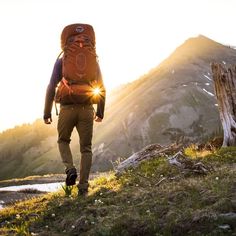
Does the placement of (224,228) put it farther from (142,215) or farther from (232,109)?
(232,109)

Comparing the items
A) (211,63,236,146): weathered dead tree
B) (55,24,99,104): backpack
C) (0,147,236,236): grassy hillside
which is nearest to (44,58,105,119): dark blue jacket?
(55,24,99,104): backpack

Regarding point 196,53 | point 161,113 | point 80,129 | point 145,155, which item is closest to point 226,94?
point 145,155

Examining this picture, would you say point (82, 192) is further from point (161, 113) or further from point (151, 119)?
point (161, 113)

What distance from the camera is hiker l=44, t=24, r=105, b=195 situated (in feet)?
33.7

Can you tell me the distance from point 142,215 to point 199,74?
163132 millimetres

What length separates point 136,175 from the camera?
11758 mm

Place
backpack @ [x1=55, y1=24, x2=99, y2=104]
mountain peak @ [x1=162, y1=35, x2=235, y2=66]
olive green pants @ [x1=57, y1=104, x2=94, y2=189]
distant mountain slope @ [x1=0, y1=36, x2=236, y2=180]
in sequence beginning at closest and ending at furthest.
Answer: backpack @ [x1=55, y1=24, x2=99, y2=104] → olive green pants @ [x1=57, y1=104, x2=94, y2=189] → distant mountain slope @ [x1=0, y1=36, x2=236, y2=180] → mountain peak @ [x1=162, y1=35, x2=235, y2=66]

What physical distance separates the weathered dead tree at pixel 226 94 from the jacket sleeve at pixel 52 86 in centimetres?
781

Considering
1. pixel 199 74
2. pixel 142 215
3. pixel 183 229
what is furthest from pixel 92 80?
pixel 199 74

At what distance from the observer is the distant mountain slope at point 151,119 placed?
13725 cm

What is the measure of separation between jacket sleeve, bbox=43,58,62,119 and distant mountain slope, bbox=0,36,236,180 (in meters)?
113

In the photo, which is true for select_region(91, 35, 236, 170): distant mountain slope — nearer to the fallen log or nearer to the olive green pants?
the fallen log

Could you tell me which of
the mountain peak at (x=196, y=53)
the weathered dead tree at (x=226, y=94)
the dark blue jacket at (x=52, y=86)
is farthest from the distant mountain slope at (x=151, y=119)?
the dark blue jacket at (x=52, y=86)

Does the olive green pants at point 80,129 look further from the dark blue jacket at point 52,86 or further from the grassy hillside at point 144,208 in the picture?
the grassy hillside at point 144,208
